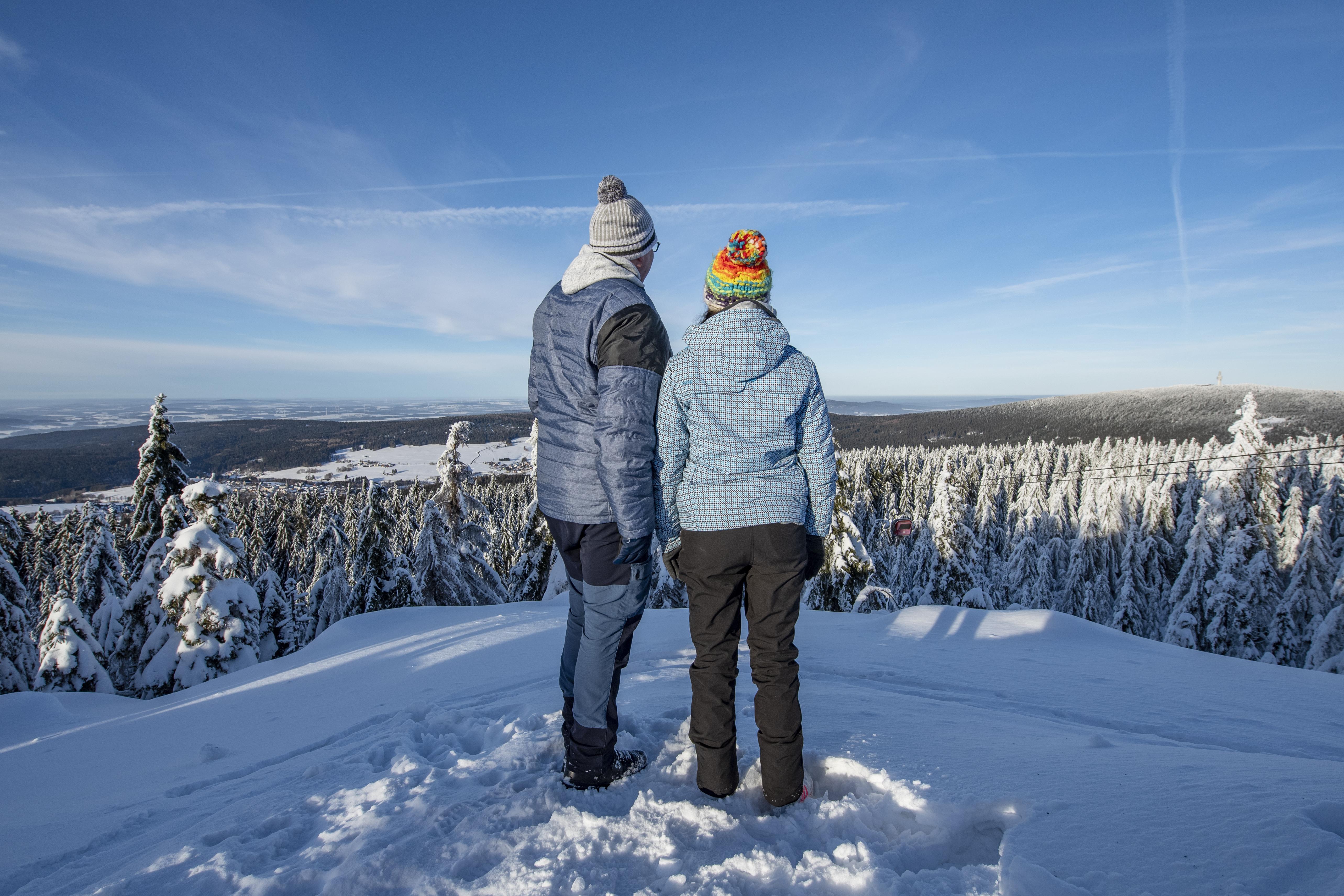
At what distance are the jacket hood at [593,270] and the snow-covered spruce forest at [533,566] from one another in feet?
39.4

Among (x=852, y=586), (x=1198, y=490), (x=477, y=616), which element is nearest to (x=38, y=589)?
(x=477, y=616)

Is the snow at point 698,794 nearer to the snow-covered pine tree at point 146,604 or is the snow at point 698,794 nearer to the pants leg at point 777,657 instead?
the pants leg at point 777,657

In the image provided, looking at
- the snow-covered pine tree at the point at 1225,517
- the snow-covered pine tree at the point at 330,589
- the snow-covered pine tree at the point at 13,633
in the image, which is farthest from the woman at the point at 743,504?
the snow-covered pine tree at the point at 1225,517

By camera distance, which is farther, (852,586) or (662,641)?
(852,586)

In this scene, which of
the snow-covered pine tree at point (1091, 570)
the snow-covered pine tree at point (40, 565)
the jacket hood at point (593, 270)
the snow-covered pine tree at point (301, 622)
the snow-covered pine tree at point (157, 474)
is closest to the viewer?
the jacket hood at point (593, 270)

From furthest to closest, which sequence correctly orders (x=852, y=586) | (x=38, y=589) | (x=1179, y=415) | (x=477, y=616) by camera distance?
(x=1179, y=415) → (x=38, y=589) → (x=852, y=586) → (x=477, y=616)

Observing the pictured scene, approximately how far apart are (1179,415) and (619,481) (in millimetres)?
139692

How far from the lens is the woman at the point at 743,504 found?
2.36m

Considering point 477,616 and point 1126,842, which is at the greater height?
point 1126,842

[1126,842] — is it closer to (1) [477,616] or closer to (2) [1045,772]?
(2) [1045,772]

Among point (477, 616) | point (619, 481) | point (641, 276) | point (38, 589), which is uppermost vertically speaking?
point (641, 276)

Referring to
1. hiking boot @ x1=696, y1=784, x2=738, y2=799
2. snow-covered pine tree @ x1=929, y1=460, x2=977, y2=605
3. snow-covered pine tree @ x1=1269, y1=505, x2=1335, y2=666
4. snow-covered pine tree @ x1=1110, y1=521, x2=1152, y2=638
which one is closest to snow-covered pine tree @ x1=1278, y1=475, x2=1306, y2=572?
snow-covered pine tree @ x1=1269, y1=505, x2=1335, y2=666

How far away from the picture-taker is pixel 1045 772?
2.31 metres

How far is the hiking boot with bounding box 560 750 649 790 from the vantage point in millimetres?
2514
